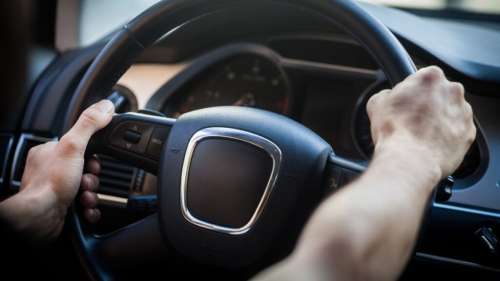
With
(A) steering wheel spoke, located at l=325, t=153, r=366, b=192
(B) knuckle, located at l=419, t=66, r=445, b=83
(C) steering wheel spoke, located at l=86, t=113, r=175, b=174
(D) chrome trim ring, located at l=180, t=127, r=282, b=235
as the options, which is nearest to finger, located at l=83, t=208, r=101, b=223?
(C) steering wheel spoke, located at l=86, t=113, r=175, b=174

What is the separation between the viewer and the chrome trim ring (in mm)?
1059

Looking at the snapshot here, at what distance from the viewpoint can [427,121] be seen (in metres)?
0.85

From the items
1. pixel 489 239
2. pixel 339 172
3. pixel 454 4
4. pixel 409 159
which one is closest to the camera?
pixel 409 159

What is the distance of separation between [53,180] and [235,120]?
34 centimetres

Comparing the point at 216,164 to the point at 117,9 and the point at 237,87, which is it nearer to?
the point at 237,87

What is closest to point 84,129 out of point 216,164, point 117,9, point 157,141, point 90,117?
point 90,117

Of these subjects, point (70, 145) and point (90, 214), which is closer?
point (70, 145)

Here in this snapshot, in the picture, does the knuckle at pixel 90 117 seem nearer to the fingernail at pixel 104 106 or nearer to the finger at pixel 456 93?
the fingernail at pixel 104 106

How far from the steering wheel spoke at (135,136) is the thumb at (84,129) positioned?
0.03 m

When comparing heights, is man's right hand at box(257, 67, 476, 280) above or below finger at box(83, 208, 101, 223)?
above

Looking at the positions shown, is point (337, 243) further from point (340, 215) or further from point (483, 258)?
point (483, 258)

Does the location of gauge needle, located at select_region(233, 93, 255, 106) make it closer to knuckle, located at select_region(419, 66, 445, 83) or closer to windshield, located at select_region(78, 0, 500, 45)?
windshield, located at select_region(78, 0, 500, 45)

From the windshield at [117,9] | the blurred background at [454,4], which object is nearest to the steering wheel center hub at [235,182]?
the windshield at [117,9]

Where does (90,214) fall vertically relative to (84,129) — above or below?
below
